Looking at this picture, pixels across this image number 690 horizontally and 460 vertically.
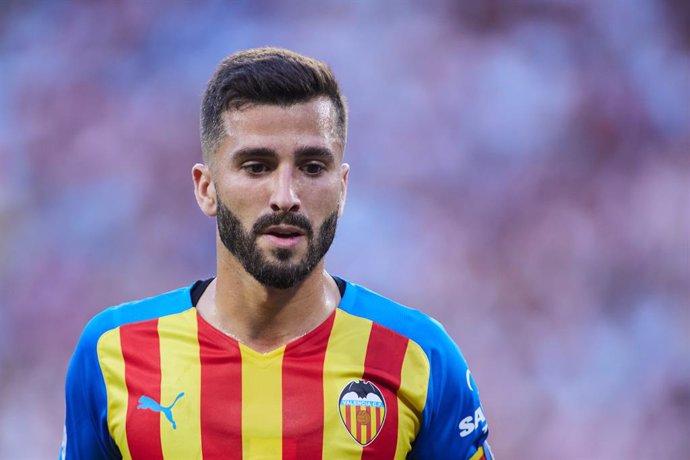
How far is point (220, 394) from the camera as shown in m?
2.66

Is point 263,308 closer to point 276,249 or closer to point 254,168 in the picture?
point 276,249

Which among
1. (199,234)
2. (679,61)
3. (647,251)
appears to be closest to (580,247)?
(647,251)

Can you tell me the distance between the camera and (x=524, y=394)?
5945 millimetres

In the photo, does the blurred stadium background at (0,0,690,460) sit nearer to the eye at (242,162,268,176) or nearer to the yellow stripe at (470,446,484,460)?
the yellow stripe at (470,446,484,460)

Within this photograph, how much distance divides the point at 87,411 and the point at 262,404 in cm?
51

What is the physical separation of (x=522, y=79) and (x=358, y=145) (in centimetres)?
113

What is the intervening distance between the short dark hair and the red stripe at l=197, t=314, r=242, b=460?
51 centimetres

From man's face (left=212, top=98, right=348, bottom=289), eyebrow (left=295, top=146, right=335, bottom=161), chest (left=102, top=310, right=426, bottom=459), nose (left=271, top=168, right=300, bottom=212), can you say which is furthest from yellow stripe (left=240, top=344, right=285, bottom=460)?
eyebrow (left=295, top=146, right=335, bottom=161)

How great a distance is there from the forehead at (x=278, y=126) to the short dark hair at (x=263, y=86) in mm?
19

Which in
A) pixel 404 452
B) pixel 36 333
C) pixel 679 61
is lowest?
pixel 404 452

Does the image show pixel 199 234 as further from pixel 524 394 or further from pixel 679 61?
pixel 679 61

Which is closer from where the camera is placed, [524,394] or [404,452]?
[404,452]

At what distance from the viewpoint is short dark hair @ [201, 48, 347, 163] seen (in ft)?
8.54

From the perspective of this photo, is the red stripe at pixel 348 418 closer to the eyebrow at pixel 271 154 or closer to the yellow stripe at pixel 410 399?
the yellow stripe at pixel 410 399
